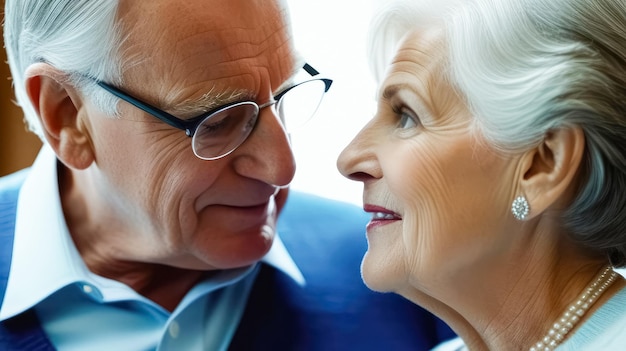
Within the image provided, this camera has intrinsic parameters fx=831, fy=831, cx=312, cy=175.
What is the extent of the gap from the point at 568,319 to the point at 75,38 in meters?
0.95

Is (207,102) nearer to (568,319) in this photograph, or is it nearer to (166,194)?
(166,194)

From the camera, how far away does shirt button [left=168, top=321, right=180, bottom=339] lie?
1.60 m

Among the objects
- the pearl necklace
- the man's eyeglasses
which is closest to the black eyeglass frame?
the man's eyeglasses

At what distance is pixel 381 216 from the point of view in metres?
1.36

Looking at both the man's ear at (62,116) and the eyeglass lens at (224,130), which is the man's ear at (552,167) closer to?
the eyeglass lens at (224,130)

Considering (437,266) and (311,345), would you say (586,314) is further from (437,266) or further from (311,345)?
(311,345)

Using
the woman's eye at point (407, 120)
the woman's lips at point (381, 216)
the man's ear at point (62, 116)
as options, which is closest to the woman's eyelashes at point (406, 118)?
the woman's eye at point (407, 120)

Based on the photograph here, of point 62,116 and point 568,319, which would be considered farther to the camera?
point 62,116

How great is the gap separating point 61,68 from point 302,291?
0.67m

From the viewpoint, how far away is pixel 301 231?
1.93 metres

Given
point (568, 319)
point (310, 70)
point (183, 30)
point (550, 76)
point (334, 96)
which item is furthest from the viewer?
point (334, 96)

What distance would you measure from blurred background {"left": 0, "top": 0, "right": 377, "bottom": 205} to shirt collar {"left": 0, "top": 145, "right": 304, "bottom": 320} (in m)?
0.52

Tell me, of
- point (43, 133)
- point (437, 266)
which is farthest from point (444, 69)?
point (43, 133)

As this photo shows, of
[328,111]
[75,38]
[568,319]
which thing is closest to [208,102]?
[75,38]
